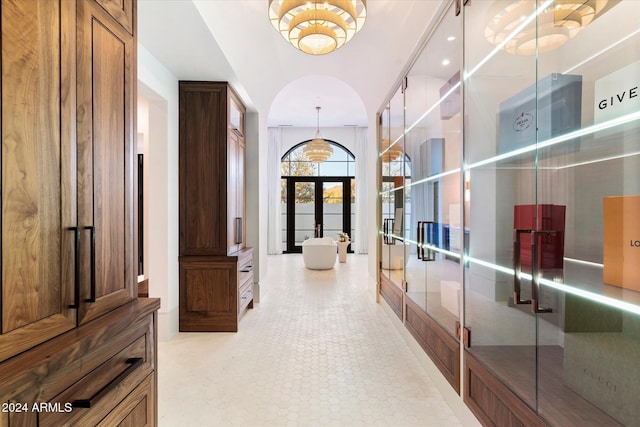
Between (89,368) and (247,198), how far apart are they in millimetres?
3584

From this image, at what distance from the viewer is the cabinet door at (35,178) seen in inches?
34.6

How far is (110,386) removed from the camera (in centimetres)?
112

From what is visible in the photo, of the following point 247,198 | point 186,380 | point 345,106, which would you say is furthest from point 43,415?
point 345,106

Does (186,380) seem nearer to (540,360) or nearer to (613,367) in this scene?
(540,360)

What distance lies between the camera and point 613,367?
1.20 m

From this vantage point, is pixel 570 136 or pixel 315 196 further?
pixel 315 196

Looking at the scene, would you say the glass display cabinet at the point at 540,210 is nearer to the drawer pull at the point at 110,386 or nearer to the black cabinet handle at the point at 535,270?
the black cabinet handle at the point at 535,270

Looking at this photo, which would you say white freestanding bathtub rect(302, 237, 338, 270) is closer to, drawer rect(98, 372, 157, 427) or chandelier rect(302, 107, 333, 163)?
chandelier rect(302, 107, 333, 163)

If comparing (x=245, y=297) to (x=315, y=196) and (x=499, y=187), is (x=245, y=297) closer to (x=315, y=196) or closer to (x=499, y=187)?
(x=499, y=187)

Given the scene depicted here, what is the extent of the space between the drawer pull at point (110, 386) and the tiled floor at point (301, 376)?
904 mm

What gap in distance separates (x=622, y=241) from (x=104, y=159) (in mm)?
2003

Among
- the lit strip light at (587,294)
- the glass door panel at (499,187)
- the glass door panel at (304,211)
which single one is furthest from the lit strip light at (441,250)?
the glass door panel at (304,211)

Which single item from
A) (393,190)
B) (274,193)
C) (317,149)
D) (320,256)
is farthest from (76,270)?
(274,193)

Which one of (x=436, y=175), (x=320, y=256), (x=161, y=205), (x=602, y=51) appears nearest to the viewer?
(x=602, y=51)
